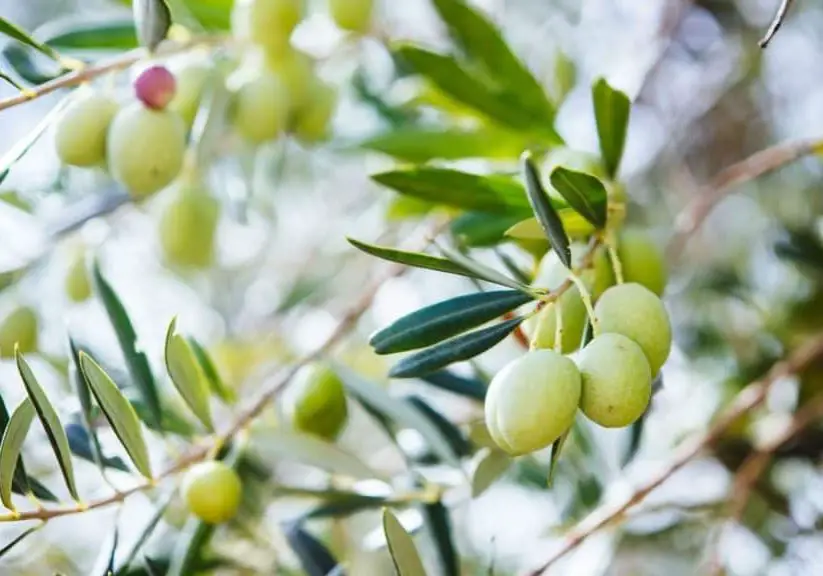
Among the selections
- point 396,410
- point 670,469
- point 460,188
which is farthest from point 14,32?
point 670,469

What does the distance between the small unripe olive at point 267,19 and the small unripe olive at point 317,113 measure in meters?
0.12

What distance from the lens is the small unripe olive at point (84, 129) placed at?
0.88 metres

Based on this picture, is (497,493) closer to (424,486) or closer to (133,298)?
(424,486)

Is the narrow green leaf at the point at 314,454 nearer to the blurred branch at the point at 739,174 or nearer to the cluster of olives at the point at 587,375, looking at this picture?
the cluster of olives at the point at 587,375

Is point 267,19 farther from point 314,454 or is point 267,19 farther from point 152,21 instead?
point 314,454

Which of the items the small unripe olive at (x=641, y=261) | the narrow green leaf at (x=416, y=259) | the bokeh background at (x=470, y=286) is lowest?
the bokeh background at (x=470, y=286)

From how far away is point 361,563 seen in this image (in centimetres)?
151

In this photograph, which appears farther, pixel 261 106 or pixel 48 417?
pixel 261 106

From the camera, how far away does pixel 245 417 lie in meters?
0.98

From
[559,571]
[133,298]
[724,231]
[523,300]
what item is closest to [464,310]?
[523,300]

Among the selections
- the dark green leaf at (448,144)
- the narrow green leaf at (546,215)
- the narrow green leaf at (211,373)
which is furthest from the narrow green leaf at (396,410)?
the narrow green leaf at (546,215)

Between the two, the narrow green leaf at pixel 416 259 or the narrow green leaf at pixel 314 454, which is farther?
the narrow green leaf at pixel 314 454

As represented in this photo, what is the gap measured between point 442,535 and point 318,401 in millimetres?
192

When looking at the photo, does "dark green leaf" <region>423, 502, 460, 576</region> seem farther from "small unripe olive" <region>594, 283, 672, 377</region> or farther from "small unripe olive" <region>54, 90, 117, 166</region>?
"small unripe olive" <region>54, 90, 117, 166</region>
